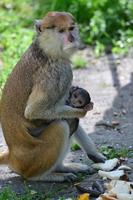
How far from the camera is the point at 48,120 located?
632cm

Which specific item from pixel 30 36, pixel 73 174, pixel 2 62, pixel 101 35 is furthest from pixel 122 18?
pixel 73 174

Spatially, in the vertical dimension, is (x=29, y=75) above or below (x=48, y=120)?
above

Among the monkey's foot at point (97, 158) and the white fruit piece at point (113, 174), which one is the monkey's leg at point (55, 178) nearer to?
the white fruit piece at point (113, 174)

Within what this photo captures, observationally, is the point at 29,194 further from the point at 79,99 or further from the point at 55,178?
the point at 79,99

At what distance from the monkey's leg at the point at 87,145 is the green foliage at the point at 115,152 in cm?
22

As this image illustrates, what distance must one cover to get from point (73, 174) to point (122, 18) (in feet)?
17.2

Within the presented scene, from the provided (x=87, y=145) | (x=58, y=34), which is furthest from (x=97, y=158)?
(x=58, y=34)

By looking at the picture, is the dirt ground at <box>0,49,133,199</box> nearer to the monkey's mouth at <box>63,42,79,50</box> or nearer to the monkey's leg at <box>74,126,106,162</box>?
the monkey's leg at <box>74,126,106,162</box>

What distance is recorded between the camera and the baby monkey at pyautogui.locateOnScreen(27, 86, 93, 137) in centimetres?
634

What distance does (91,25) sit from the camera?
11.0 meters

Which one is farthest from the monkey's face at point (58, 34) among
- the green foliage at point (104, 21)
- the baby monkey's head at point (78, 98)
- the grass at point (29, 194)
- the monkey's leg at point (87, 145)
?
the green foliage at point (104, 21)

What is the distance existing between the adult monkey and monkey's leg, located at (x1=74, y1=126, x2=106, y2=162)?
13.5 inches

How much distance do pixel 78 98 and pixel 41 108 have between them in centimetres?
40

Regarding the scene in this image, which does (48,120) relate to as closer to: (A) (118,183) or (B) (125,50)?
(A) (118,183)
